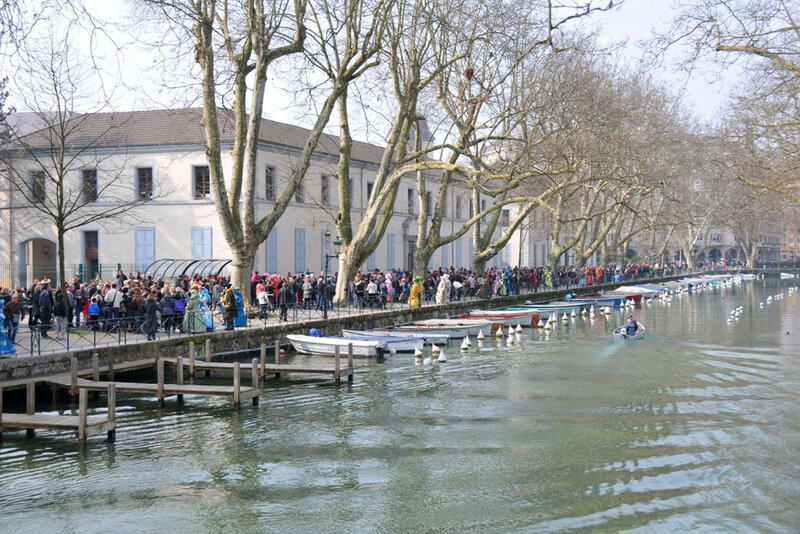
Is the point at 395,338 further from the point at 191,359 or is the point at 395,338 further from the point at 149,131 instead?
the point at 149,131

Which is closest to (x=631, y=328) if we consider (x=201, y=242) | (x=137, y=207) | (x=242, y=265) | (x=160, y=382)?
(x=242, y=265)

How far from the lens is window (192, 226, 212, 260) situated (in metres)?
38.5

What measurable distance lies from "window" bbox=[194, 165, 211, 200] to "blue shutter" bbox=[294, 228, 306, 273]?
5.33m

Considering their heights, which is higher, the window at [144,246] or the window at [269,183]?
the window at [269,183]

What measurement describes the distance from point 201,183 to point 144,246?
407cm

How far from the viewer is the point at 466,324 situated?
1273 inches

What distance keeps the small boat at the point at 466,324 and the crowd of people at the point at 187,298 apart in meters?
3.00

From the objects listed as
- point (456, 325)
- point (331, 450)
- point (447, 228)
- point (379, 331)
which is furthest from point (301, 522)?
point (447, 228)

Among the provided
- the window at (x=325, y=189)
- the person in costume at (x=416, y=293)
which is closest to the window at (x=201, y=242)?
the window at (x=325, y=189)

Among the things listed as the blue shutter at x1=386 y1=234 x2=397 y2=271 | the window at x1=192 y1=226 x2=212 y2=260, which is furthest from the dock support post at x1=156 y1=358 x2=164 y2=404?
the blue shutter at x1=386 y1=234 x2=397 y2=271

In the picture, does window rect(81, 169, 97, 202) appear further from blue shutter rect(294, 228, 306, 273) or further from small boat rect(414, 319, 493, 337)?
small boat rect(414, 319, 493, 337)

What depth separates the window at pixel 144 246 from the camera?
127ft

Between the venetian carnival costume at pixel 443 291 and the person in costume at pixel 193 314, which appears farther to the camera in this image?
the venetian carnival costume at pixel 443 291

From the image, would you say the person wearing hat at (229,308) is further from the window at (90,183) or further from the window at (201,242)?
the window at (90,183)
